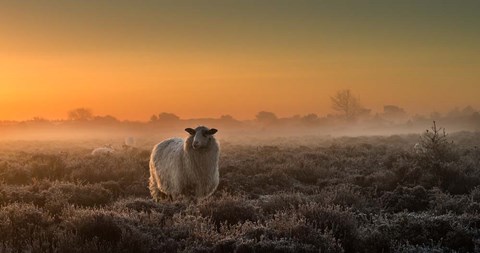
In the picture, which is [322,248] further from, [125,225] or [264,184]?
[264,184]

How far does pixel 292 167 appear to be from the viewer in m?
17.0

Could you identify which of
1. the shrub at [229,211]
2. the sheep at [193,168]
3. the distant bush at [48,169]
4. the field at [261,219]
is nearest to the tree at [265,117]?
the distant bush at [48,169]

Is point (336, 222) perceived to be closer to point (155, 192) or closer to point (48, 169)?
point (155, 192)

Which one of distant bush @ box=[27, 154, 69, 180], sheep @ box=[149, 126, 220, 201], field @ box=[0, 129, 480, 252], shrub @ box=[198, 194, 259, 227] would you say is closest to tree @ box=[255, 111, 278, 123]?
distant bush @ box=[27, 154, 69, 180]

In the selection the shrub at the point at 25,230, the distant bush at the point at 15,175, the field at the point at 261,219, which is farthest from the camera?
the distant bush at the point at 15,175

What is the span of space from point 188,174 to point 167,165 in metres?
1.11

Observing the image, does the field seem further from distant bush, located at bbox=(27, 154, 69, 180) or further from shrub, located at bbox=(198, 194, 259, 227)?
distant bush, located at bbox=(27, 154, 69, 180)

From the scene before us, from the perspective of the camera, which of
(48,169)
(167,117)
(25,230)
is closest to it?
(25,230)

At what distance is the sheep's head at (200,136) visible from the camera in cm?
1112

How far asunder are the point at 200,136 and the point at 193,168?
794 millimetres

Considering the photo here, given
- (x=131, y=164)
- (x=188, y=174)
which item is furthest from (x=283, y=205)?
(x=131, y=164)

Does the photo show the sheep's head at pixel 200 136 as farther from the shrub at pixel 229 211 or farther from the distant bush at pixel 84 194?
the distant bush at pixel 84 194

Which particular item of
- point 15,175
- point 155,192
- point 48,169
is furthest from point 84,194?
point 48,169

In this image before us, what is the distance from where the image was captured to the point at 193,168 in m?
11.4
